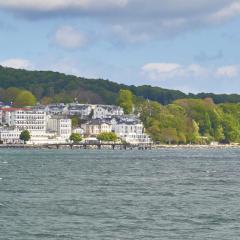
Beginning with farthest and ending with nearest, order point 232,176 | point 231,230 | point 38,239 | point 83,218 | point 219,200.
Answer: point 232,176, point 219,200, point 83,218, point 231,230, point 38,239

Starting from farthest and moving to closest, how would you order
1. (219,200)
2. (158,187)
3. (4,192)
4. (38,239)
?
(158,187)
(4,192)
(219,200)
(38,239)

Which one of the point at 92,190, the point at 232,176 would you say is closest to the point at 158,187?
the point at 92,190

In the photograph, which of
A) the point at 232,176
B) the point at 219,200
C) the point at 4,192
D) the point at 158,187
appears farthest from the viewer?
the point at 232,176

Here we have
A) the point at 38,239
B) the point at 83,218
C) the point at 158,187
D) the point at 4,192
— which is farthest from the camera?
the point at 158,187

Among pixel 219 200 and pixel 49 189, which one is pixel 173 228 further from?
pixel 49 189

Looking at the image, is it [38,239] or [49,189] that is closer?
[38,239]

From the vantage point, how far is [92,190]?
56.9m

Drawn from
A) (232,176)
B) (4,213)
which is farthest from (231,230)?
(232,176)

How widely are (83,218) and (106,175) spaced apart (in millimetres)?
35379

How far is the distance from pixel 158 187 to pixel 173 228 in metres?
21.4

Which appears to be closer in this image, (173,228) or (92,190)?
(173,228)

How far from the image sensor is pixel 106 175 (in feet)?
251

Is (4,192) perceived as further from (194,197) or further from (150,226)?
(150,226)

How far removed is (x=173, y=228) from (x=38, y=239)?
617 centimetres
